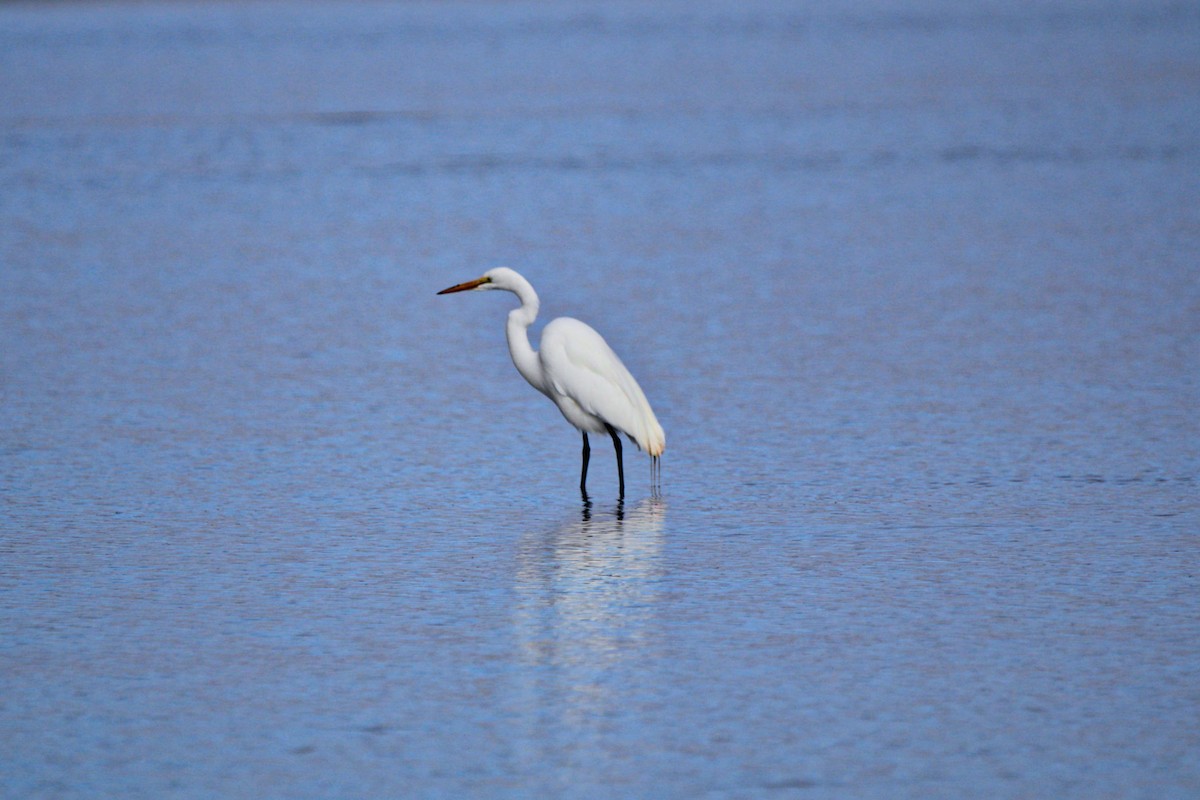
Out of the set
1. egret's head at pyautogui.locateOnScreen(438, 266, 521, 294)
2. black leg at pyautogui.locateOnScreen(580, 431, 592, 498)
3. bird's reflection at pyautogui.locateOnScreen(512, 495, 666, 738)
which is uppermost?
egret's head at pyautogui.locateOnScreen(438, 266, 521, 294)

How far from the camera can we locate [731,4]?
76.2m

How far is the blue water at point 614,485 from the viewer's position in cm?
498

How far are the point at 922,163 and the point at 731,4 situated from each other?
56691mm

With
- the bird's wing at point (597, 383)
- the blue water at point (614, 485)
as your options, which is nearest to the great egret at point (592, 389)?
the bird's wing at point (597, 383)

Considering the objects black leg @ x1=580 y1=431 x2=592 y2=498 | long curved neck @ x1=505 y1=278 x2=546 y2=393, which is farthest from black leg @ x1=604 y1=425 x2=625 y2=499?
long curved neck @ x1=505 y1=278 x2=546 y2=393

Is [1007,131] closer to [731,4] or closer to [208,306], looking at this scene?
[208,306]

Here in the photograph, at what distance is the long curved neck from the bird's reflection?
2.65 ft

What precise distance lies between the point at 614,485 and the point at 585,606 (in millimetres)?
2058

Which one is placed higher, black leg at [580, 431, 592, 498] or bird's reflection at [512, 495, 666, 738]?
black leg at [580, 431, 592, 498]

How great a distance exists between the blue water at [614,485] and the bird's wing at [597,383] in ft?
1.05

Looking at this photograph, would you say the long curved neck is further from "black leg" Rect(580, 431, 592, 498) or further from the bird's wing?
"black leg" Rect(580, 431, 592, 498)

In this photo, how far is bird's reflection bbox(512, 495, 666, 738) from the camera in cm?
530

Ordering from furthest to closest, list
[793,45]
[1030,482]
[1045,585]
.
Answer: [793,45] < [1030,482] < [1045,585]

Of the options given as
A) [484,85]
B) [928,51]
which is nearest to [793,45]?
[928,51]
